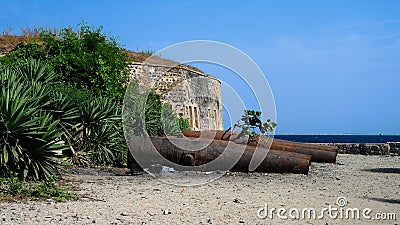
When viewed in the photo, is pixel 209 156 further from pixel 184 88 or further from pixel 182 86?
pixel 184 88

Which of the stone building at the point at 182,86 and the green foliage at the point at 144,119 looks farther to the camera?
the stone building at the point at 182,86

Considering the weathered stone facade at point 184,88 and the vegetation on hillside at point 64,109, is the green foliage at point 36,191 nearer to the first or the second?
the vegetation on hillside at point 64,109

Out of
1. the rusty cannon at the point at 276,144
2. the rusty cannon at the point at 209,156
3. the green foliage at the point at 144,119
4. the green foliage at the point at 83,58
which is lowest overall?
the rusty cannon at the point at 209,156

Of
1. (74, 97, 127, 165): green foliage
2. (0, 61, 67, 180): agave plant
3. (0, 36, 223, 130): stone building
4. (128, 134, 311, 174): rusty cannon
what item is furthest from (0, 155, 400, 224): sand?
(0, 36, 223, 130): stone building

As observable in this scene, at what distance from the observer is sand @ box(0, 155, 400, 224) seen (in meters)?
5.43

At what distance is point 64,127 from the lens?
36.2ft

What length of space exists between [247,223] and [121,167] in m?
7.01

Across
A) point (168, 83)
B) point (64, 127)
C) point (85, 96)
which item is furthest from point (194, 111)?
point (64, 127)

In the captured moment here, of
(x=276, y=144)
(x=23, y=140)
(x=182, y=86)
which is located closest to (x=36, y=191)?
(x=23, y=140)

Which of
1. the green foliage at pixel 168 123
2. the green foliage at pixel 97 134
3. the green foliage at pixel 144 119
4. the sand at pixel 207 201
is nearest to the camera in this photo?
the sand at pixel 207 201

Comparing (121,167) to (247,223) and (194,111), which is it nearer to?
(247,223)

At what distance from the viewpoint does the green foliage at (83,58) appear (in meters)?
16.9

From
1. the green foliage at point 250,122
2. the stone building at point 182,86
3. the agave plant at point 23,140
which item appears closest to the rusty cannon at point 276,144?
the green foliage at point 250,122

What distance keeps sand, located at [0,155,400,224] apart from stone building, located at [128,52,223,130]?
14.9m
